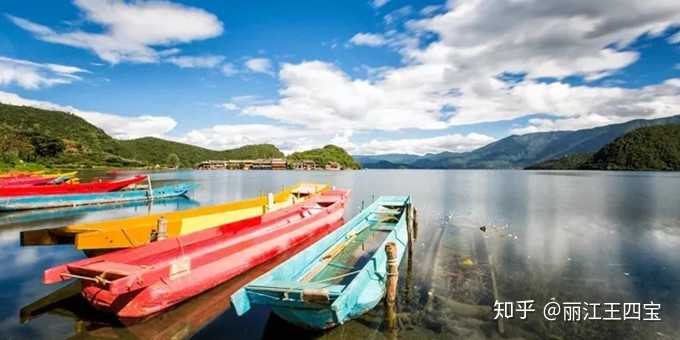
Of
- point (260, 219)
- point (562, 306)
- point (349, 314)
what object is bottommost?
point (562, 306)

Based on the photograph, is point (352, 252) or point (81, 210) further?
point (81, 210)

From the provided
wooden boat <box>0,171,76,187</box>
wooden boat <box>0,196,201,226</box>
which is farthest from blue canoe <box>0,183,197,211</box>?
wooden boat <box>0,171,76,187</box>

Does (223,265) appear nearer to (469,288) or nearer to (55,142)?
(469,288)

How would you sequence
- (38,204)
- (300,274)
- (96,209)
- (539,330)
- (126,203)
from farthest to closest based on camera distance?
(126,203), (96,209), (38,204), (300,274), (539,330)

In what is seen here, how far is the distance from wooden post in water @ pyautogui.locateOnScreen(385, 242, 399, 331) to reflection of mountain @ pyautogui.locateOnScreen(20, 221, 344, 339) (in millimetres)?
5494

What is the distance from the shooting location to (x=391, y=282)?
10.8 meters

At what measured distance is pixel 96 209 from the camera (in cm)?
3597

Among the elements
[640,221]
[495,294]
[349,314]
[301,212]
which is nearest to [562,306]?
[495,294]

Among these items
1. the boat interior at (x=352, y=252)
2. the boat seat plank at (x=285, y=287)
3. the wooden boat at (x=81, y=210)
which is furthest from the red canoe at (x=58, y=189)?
the boat seat plank at (x=285, y=287)

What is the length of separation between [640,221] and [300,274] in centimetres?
3237

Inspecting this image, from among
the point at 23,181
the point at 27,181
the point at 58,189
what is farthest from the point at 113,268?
the point at 23,181

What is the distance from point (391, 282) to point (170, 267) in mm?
7104

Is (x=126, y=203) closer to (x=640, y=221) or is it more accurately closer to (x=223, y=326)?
(x=223, y=326)

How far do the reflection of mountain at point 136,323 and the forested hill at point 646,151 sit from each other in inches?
7667
